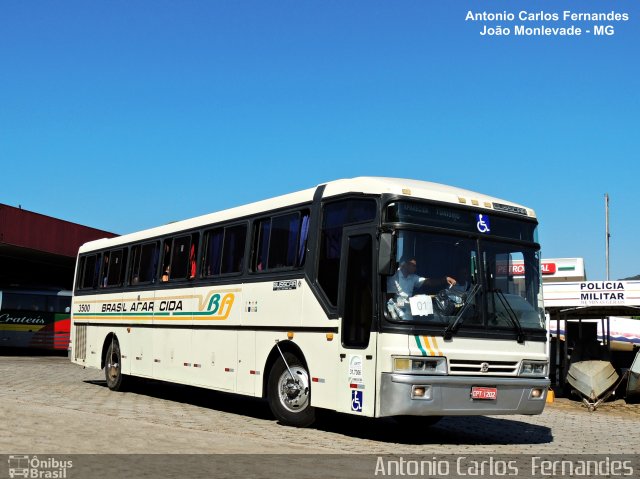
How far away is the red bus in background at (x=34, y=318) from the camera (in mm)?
38688

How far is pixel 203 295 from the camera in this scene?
48.2ft

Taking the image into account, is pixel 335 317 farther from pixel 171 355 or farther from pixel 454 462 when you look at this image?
pixel 171 355

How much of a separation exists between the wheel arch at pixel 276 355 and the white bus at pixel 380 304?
21 mm

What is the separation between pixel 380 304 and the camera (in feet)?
33.9

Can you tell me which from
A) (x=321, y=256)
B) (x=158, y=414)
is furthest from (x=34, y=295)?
(x=321, y=256)

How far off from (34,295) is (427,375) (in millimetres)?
32435

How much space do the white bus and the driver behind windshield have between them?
0.05ft

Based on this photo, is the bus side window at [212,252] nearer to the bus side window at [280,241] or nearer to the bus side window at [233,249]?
the bus side window at [233,249]

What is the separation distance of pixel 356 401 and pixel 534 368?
→ 2451mm

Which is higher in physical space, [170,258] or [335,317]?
[170,258]

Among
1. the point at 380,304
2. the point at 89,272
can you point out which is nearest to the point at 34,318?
the point at 89,272

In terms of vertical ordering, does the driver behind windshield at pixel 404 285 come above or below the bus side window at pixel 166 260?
below

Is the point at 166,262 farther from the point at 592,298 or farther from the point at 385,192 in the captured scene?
the point at 592,298

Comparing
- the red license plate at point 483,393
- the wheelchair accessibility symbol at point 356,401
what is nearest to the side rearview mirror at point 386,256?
the wheelchair accessibility symbol at point 356,401
